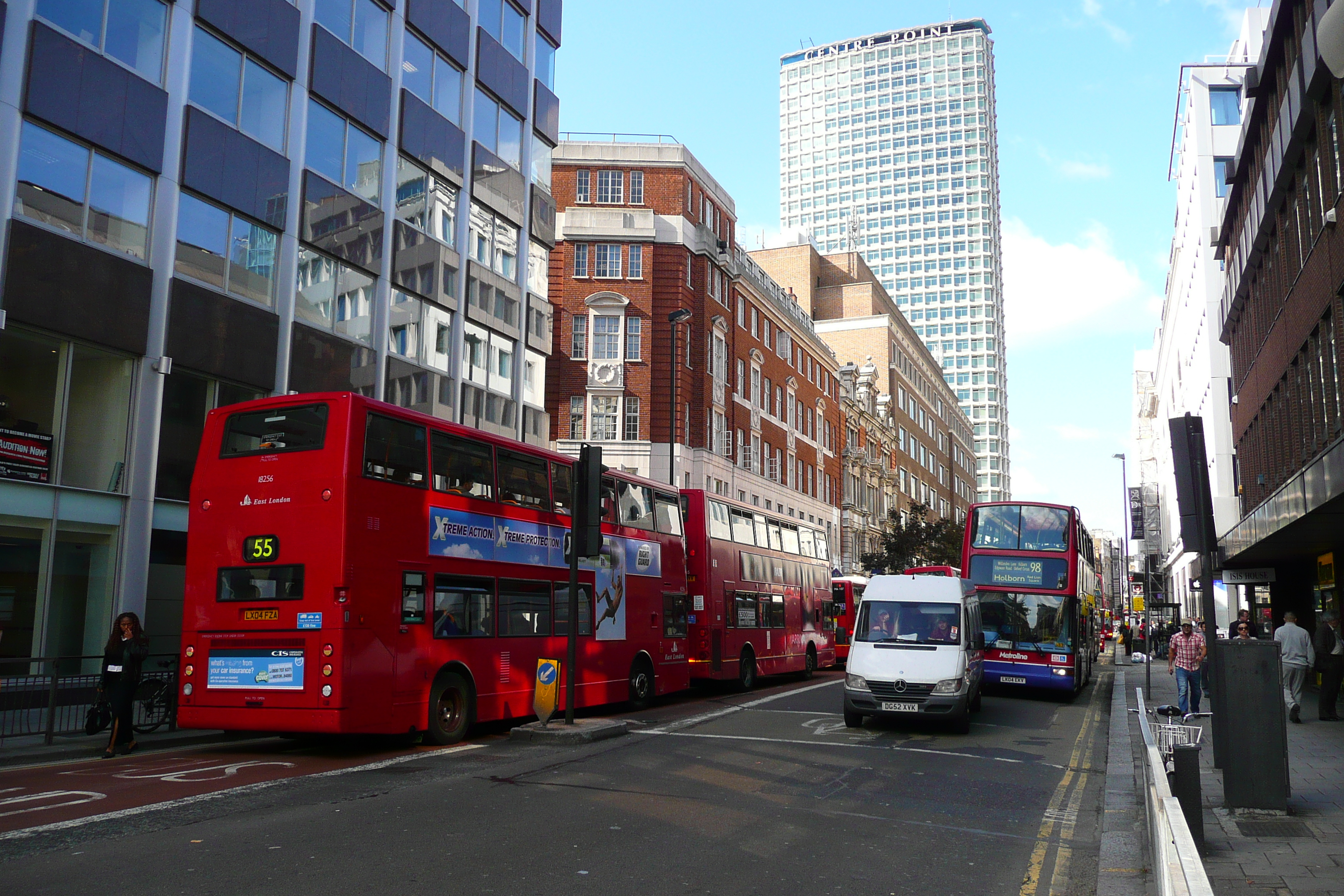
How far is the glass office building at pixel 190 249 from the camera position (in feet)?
54.0

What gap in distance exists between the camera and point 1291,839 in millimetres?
8086

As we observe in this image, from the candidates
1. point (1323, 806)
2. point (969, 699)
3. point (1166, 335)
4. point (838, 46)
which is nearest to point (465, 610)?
point (969, 699)

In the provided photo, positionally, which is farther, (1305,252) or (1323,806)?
(1305,252)

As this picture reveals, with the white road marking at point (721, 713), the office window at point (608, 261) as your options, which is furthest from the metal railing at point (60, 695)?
the office window at point (608, 261)

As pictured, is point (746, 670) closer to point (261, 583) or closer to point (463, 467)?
point (463, 467)

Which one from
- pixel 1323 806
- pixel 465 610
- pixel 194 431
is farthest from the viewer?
pixel 194 431

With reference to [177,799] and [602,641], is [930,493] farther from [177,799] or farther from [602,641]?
[177,799]

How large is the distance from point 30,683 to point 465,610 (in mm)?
5251

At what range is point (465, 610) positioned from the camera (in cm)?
1457

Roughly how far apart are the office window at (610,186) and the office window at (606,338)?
5.27 metres

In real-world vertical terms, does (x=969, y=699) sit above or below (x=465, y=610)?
below

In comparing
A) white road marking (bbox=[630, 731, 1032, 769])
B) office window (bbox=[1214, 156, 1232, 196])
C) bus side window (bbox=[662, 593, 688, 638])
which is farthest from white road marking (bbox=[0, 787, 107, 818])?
office window (bbox=[1214, 156, 1232, 196])

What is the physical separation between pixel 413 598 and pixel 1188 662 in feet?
42.8

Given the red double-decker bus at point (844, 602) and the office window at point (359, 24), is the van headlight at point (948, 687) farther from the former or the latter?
the red double-decker bus at point (844, 602)
